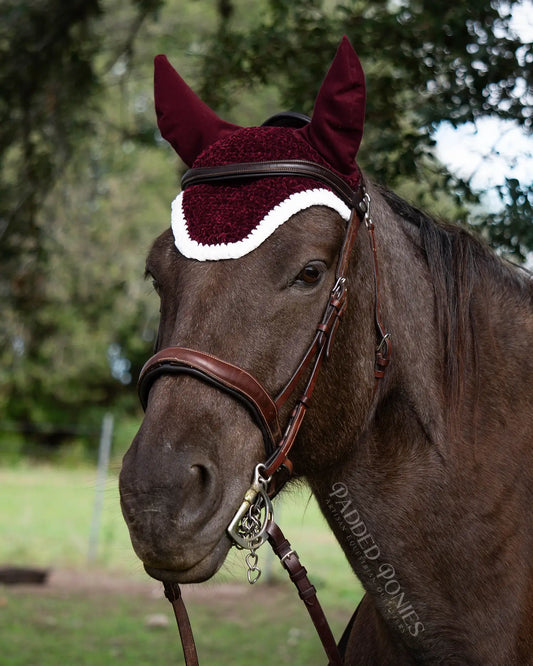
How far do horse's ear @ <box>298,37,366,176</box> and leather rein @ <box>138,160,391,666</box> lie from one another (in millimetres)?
65

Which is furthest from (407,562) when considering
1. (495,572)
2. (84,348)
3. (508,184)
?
(84,348)

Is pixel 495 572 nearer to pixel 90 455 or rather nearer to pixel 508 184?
pixel 508 184

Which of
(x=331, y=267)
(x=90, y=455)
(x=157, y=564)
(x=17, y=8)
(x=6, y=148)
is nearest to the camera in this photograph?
(x=157, y=564)

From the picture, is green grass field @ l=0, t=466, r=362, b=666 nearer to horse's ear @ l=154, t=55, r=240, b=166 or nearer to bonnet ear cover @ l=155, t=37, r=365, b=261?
horse's ear @ l=154, t=55, r=240, b=166

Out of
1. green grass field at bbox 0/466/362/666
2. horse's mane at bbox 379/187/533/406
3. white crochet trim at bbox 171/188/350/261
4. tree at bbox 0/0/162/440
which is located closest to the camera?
white crochet trim at bbox 171/188/350/261

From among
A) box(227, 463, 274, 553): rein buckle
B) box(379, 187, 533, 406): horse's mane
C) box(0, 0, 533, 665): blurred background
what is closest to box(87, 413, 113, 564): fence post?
box(0, 0, 533, 665): blurred background

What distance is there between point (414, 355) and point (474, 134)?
5.14ft

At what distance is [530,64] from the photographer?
3.54 m

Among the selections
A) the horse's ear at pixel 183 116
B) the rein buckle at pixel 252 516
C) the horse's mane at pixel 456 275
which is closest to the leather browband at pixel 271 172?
the horse's ear at pixel 183 116

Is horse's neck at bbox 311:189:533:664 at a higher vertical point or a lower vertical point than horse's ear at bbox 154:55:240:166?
lower

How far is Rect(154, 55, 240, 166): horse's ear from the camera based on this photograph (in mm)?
2463

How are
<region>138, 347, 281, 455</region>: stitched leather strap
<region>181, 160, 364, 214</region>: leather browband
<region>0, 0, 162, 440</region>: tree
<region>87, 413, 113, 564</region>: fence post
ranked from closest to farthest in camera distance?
1. <region>138, 347, 281, 455</region>: stitched leather strap
2. <region>181, 160, 364, 214</region>: leather browband
3. <region>0, 0, 162, 440</region>: tree
4. <region>87, 413, 113, 564</region>: fence post

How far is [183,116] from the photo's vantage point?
8.11 feet

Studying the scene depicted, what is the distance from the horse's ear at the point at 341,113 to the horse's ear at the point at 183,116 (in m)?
0.32
